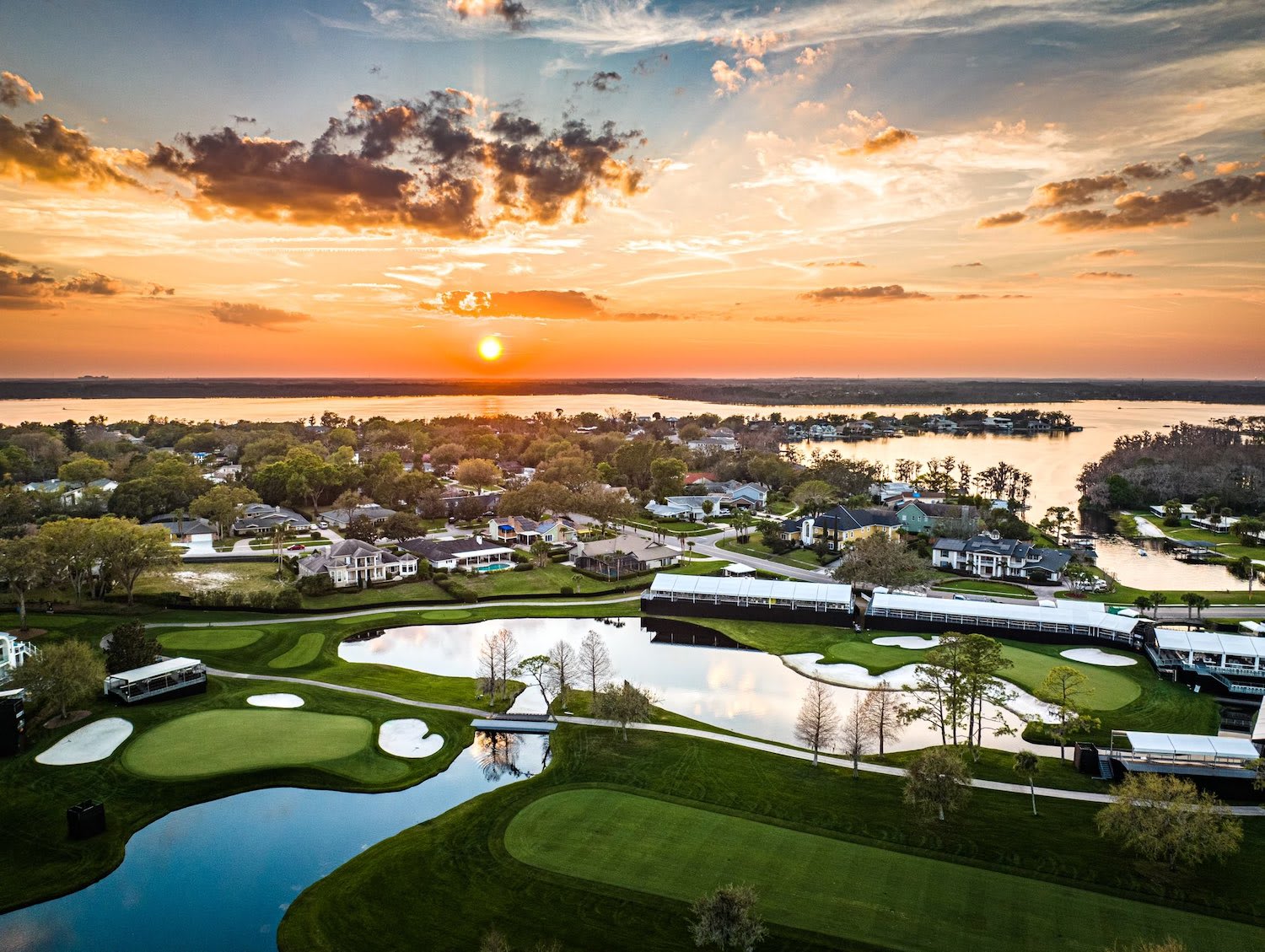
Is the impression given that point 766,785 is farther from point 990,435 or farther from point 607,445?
point 990,435

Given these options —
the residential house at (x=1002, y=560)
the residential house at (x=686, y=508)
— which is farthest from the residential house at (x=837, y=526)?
the residential house at (x=686, y=508)

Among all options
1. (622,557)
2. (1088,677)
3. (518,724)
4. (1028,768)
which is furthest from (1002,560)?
(518,724)

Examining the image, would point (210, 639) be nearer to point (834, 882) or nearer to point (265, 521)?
point (265, 521)

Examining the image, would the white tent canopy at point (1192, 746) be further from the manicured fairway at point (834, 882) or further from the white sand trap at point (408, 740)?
the white sand trap at point (408, 740)

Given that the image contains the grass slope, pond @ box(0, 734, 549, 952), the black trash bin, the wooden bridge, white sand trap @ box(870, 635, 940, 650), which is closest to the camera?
the grass slope

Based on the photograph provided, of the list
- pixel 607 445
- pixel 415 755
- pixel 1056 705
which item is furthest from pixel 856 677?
pixel 607 445

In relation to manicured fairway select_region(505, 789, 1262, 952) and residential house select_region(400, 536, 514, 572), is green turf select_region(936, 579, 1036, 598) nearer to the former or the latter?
residential house select_region(400, 536, 514, 572)

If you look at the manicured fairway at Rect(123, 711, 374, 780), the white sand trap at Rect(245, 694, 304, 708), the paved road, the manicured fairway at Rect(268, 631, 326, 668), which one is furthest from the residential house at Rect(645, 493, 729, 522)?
the manicured fairway at Rect(123, 711, 374, 780)
